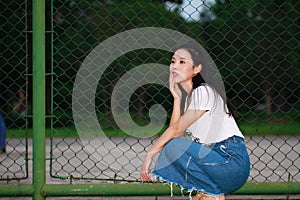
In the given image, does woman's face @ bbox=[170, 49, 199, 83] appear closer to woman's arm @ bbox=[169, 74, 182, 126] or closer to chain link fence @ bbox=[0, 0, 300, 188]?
woman's arm @ bbox=[169, 74, 182, 126]

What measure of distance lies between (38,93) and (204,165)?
3.81ft

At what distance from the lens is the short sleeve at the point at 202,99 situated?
3.16 metres

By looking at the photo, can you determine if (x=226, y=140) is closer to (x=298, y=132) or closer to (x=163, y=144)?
(x=163, y=144)

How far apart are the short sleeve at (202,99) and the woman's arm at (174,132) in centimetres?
3

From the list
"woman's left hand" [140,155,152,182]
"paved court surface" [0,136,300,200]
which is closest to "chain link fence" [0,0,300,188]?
"paved court surface" [0,136,300,200]

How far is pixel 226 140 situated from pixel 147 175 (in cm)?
→ 48

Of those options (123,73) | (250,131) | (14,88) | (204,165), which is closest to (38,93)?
(204,165)

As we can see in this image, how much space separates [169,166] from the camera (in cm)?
315

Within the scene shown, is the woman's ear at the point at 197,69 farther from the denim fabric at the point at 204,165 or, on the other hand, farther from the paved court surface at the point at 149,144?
the paved court surface at the point at 149,144

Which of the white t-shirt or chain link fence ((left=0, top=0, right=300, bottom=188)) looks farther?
chain link fence ((left=0, top=0, right=300, bottom=188))

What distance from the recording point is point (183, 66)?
331 cm

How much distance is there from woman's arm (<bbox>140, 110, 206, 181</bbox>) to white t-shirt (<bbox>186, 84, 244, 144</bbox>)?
2.1 inches

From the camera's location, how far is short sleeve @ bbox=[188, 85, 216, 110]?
3.16 meters

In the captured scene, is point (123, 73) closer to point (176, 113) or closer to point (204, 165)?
point (176, 113)
